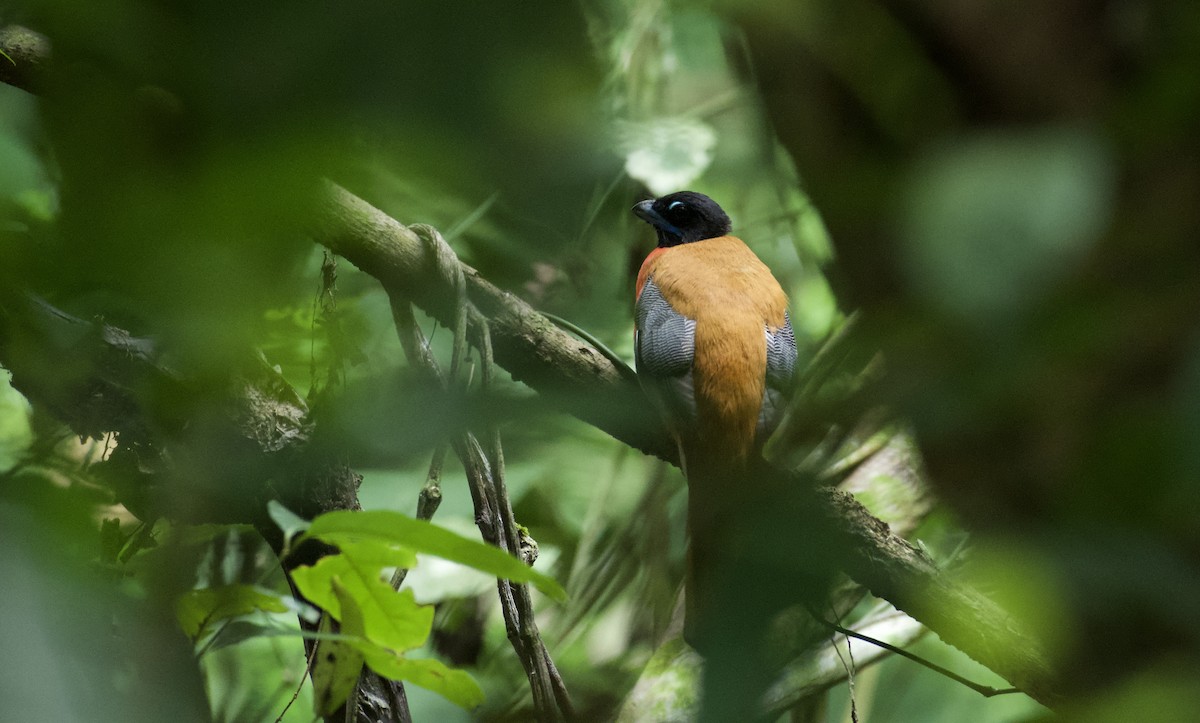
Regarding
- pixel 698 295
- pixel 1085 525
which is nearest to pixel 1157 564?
pixel 1085 525

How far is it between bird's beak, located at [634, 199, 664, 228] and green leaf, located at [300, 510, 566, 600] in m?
2.68

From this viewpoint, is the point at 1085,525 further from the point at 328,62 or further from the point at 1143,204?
the point at 328,62

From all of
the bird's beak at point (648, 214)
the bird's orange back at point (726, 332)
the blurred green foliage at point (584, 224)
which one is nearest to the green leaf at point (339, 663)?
the blurred green foliage at point (584, 224)

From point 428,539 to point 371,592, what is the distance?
9.6 inches

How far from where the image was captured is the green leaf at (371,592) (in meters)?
0.82

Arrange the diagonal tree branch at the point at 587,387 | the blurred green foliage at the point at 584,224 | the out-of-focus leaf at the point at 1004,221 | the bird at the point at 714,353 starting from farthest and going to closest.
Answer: the bird at the point at 714,353 < the diagonal tree branch at the point at 587,387 < the out-of-focus leaf at the point at 1004,221 < the blurred green foliage at the point at 584,224

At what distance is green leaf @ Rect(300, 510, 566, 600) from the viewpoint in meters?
0.68

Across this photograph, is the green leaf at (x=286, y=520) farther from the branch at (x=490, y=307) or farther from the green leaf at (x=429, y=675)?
the branch at (x=490, y=307)

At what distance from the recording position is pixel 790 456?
2.07 ft

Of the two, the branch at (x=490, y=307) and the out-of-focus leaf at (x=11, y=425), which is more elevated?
the branch at (x=490, y=307)

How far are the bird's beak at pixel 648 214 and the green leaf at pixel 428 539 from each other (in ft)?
8.81

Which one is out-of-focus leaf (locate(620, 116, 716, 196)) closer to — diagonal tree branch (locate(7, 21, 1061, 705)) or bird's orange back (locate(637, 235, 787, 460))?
bird's orange back (locate(637, 235, 787, 460))

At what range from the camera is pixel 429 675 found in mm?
946

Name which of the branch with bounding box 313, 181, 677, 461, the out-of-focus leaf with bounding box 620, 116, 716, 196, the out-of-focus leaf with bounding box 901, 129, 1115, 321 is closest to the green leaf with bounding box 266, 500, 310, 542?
the branch with bounding box 313, 181, 677, 461
